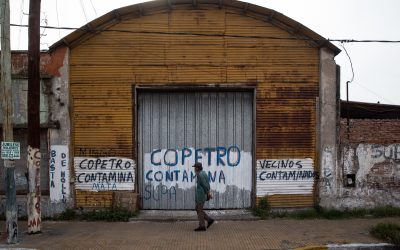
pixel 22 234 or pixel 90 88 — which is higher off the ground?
pixel 90 88

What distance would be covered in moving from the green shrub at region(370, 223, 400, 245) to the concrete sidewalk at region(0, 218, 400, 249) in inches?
7.0

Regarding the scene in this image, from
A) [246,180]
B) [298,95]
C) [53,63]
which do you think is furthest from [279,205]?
[53,63]

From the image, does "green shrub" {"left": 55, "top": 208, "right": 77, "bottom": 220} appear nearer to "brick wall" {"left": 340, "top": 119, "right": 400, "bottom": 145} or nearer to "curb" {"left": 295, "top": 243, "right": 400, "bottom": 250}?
"curb" {"left": 295, "top": 243, "right": 400, "bottom": 250}

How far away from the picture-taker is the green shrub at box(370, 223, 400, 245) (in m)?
9.20

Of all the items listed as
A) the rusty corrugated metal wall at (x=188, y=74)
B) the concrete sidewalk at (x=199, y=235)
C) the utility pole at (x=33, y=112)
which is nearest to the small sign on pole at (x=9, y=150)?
the utility pole at (x=33, y=112)

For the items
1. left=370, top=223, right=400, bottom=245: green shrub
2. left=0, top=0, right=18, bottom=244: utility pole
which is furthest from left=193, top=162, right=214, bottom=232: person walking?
left=0, top=0, right=18, bottom=244: utility pole

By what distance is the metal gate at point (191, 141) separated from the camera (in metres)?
12.7

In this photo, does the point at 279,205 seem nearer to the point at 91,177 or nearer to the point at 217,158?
the point at 217,158

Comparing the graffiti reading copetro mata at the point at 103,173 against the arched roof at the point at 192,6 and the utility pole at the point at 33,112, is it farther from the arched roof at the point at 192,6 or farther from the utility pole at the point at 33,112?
the arched roof at the point at 192,6

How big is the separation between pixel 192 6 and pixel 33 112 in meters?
5.08

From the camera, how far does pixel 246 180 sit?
12.7 meters

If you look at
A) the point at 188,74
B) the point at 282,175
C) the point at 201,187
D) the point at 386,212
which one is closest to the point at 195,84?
the point at 188,74

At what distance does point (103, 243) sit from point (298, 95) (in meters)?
6.42

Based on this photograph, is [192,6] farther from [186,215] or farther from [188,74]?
[186,215]
